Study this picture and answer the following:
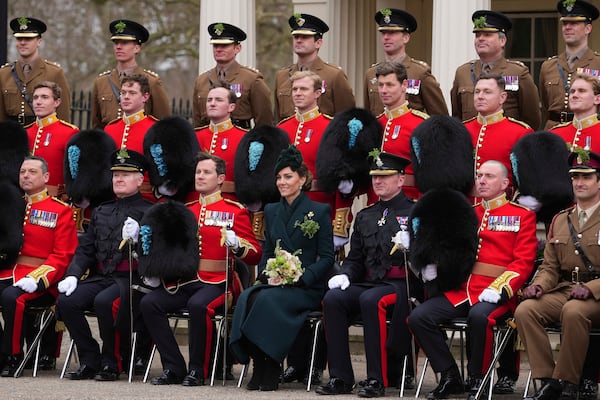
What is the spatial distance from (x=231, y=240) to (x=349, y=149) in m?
1.11

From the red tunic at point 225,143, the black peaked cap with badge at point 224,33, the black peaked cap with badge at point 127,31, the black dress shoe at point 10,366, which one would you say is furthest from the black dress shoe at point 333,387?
the black peaked cap with badge at point 127,31

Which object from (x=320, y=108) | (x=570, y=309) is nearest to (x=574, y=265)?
(x=570, y=309)

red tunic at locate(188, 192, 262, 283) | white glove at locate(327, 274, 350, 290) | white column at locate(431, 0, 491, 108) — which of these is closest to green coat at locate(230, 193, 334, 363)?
white glove at locate(327, 274, 350, 290)

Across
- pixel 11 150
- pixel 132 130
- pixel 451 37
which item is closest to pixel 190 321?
pixel 132 130

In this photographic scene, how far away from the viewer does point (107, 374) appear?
1288 cm

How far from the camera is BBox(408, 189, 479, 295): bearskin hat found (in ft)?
39.1

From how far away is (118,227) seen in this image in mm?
13102

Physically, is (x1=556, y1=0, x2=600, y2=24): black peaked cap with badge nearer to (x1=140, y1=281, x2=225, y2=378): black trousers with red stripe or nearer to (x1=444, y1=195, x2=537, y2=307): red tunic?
(x1=444, y1=195, x2=537, y2=307): red tunic

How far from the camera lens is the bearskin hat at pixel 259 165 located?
43.1ft

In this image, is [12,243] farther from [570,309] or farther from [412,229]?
[570,309]

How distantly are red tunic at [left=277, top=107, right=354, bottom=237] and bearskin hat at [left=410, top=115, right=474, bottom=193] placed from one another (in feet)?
2.63

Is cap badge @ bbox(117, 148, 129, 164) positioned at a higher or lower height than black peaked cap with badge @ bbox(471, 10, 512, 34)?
lower

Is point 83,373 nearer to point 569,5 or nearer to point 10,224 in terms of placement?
point 10,224

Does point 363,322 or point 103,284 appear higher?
point 103,284
